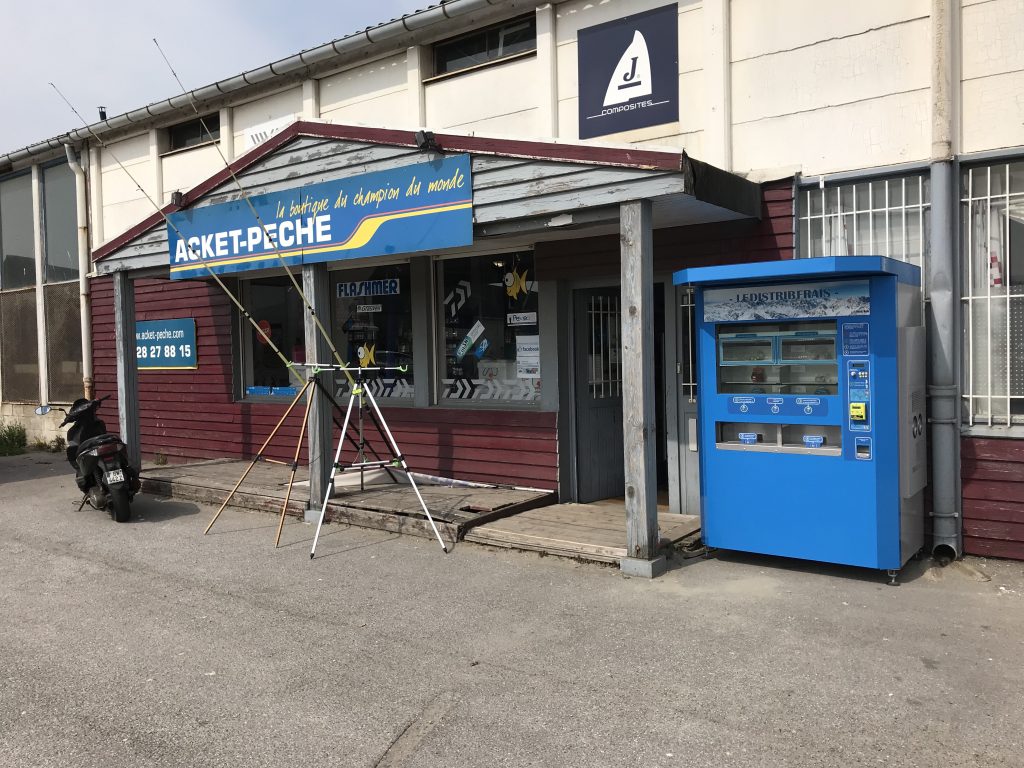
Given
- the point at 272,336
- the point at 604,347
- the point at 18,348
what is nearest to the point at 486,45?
the point at 604,347

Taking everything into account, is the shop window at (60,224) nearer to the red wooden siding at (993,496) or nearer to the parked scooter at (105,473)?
the parked scooter at (105,473)

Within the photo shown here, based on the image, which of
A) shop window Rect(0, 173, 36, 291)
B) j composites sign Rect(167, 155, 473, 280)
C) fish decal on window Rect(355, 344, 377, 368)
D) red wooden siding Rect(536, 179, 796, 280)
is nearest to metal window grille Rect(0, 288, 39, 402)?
shop window Rect(0, 173, 36, 291)

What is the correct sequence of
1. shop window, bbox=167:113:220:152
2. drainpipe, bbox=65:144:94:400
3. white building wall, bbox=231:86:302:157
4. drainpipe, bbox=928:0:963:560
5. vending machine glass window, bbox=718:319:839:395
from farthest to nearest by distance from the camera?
1. drainpipe, bbox=65:144:94:400
2. shop window, bbox=167:113:220:152
3. white building wall, bbox=231:86:302:157
4. drainpipe, bbox=928:0:963:560
5. vending machine glass window, bbox=718:319:839:395

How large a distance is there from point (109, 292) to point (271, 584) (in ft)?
27.4

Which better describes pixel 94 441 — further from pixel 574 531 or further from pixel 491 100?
pixel 491 100

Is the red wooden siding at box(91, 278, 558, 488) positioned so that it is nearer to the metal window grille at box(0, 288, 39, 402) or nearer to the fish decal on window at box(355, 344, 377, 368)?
the fish decal on window at box(355, 344, 377, 368)

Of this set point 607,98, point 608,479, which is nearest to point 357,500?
point 608,479

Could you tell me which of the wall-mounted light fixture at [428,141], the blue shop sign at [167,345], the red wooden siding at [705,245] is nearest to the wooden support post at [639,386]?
the red wooden siding at [705,245]

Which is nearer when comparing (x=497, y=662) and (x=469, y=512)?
(x=497, y=662)

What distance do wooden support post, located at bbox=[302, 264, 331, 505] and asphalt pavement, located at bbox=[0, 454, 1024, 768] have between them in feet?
3.56

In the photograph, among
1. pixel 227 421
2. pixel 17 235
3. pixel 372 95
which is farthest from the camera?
pixel 17 235

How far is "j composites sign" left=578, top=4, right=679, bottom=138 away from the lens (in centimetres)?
700

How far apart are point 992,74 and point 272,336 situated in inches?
328

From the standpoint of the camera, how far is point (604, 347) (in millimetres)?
8055
